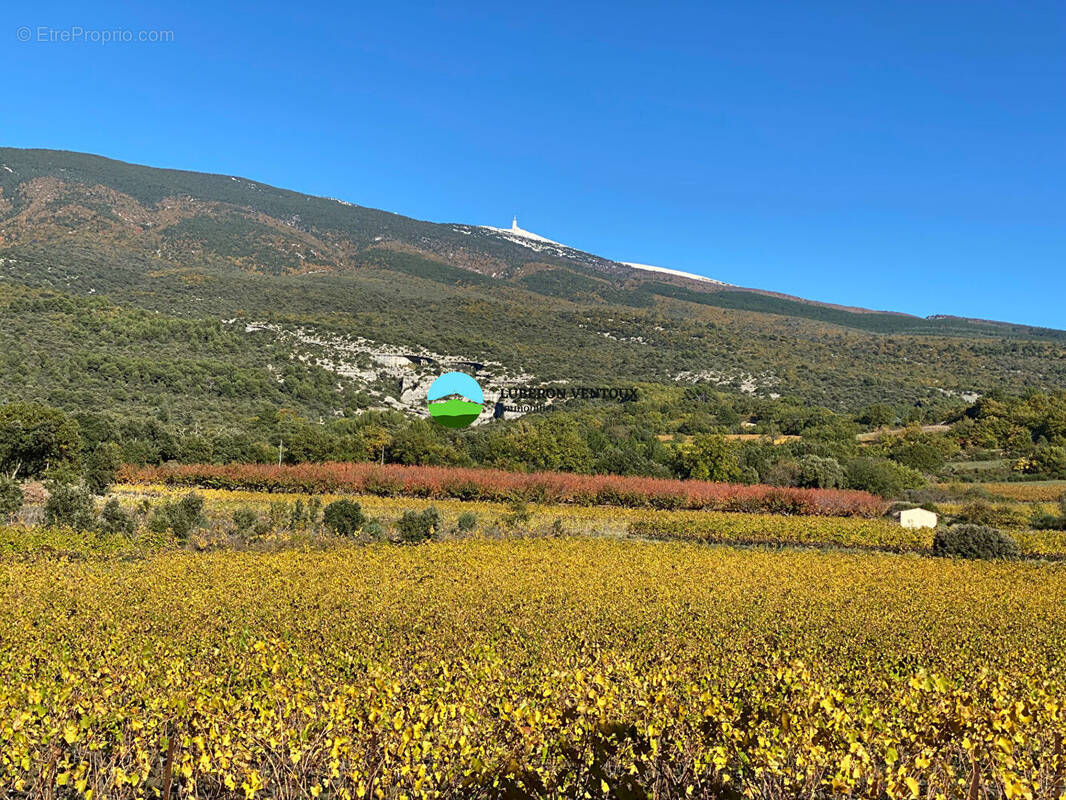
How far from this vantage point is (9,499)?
23.7 meters

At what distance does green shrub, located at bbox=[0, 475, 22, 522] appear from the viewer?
2353 cm

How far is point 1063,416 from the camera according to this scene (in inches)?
2098

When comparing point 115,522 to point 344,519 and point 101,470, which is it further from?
point 101,470

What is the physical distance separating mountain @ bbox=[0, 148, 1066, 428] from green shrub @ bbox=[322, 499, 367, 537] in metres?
28.1

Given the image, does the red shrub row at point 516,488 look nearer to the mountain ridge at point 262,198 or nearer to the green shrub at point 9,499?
the green shrub at point 9,499

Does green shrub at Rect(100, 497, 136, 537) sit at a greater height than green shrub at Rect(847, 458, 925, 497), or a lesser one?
lesser

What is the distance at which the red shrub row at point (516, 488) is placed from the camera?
36.0 metres

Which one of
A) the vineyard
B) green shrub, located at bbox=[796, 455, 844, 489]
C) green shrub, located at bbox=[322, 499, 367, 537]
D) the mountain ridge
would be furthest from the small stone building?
the mountain ridge

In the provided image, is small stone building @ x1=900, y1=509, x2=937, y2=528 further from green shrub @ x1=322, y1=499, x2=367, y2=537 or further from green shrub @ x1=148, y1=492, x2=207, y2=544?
green shrub @ x1=148, y1=492, x2=207, y2=544

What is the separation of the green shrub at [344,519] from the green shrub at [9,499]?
939 centimetres

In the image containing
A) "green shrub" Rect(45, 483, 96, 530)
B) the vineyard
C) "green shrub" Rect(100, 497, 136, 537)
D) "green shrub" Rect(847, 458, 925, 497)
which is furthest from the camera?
"green shrub" Rect(847, 458, 925, 497)

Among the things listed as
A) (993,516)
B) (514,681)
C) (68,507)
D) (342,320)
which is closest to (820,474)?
(993,516)

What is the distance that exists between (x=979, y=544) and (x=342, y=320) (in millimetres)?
56027

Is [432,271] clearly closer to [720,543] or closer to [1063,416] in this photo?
[1063,416]
